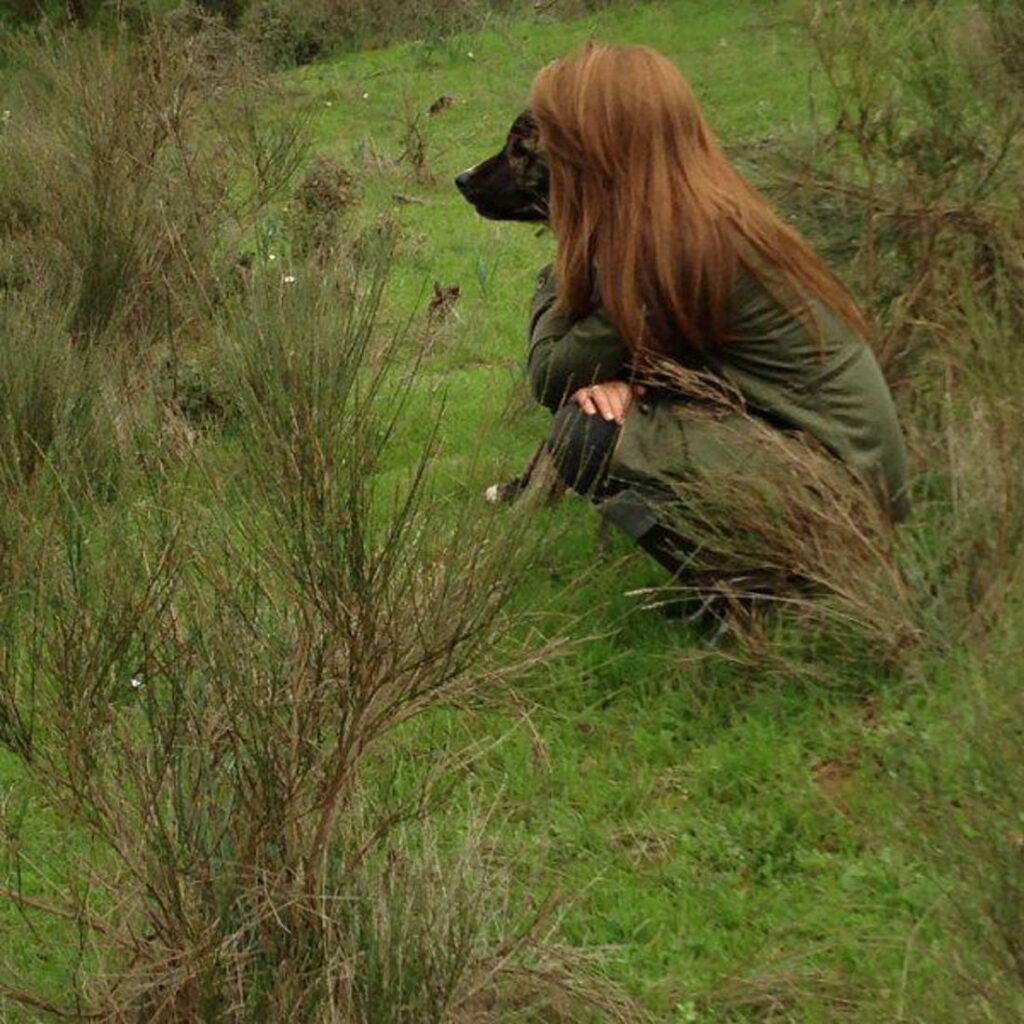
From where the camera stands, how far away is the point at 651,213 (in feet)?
13.6

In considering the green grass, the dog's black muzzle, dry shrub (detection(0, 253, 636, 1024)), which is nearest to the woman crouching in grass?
the green grass

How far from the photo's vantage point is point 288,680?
2.74 meters

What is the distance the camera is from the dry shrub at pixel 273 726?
8.77 ft

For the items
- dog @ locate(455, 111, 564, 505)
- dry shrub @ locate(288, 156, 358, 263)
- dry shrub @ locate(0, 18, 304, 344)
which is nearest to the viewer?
dog @ locate(455, 111, 564, 505)

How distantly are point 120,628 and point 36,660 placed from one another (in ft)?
0.43

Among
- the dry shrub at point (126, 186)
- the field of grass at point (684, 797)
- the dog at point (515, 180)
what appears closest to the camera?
the field of grass at point (684, 797)

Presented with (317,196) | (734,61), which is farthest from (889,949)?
(734,61)

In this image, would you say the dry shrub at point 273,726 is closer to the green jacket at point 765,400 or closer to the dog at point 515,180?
the green jacket at point 765,400

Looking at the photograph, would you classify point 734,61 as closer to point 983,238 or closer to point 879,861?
point 983,238

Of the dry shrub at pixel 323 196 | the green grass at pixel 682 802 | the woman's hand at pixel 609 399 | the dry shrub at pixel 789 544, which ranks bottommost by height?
the dry shrub at pixel 323 196

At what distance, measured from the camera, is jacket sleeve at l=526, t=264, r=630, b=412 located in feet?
14.1

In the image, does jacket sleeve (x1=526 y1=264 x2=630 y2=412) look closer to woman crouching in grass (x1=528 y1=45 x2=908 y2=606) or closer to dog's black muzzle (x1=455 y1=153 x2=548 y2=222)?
woman crouching in grass (x1=528 y1=45 x2=908 y2=606)

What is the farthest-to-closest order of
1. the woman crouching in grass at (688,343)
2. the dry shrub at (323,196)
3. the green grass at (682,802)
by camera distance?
1. the dry shrub at (323,196)
2. the woman crouching in grass at (688,343)
3. the green grass at (682,802)

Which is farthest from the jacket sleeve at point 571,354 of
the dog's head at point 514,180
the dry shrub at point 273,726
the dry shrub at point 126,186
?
the dry shrub at point 126,186
